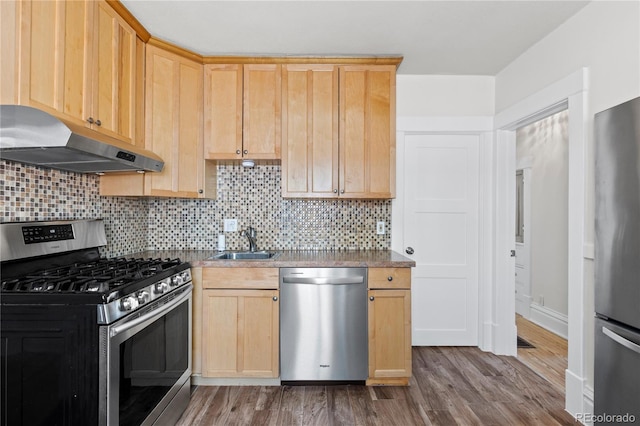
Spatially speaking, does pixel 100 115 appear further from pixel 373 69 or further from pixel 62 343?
pixel 373 69

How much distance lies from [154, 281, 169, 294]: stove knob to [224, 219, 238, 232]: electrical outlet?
1.13 metres

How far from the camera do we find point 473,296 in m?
3.18

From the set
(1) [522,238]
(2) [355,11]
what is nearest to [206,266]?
(2) [355,11]

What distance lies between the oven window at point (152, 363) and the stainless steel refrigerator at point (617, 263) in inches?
89.7

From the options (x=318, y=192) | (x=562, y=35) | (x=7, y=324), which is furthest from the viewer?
(x=318, y=192)

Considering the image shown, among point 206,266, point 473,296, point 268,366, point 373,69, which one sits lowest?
point 268,366

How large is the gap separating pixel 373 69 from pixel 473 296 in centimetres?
226

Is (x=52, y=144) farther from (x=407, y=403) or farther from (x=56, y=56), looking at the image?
(x=407, y=403)

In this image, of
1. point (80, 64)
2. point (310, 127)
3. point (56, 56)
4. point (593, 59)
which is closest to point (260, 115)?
point (310, 127)

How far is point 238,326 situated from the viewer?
2391 millimetres

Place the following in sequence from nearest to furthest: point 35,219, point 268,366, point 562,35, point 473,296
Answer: point 35,219
point 562,35
point 268,366
point 473,296

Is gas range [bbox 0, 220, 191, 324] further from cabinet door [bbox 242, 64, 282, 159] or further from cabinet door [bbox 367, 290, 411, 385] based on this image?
cabinet door [bbox 367, 290, 411, 385]

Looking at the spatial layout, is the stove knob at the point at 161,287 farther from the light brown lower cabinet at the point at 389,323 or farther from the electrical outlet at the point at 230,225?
the light brown lower cabinet at the point at 389,323

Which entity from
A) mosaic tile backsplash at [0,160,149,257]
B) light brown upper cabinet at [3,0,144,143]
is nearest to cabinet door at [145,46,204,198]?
light brown upper cabinet at [3,0,144,143]
